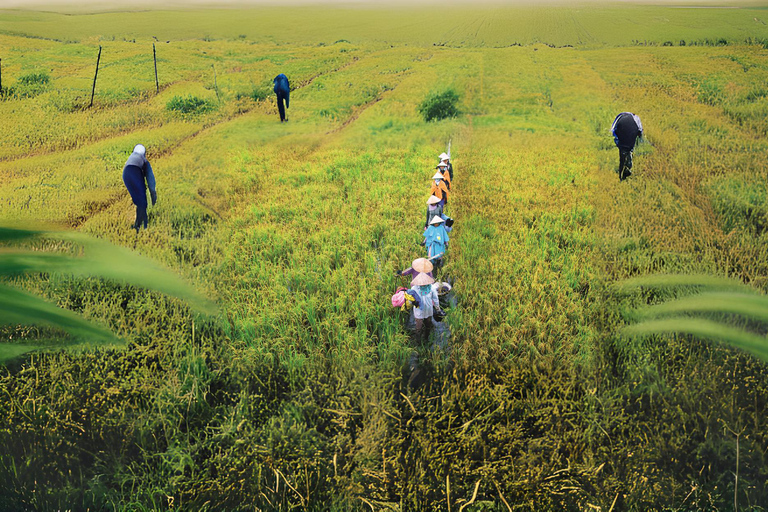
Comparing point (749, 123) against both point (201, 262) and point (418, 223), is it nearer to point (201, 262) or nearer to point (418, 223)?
point (418, 223)

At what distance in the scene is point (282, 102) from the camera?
10031mm

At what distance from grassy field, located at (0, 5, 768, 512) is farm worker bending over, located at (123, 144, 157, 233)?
199 mm

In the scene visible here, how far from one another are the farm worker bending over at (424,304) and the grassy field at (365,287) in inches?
9.6

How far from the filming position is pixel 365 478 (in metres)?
2.46

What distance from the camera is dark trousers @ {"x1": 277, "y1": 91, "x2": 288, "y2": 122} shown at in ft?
32.0

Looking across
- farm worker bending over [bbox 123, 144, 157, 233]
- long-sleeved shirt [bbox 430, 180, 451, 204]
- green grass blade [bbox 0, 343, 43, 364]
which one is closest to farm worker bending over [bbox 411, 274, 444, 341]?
long-sleeved shirt [bbox 430, 180, 451, 204]

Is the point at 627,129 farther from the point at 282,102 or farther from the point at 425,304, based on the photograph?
the point at 282,102

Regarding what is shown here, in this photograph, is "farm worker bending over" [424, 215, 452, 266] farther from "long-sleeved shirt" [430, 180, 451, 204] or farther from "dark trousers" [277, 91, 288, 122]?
"dark trousers" [277, 91, 288, 122]

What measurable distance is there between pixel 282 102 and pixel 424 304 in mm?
8190

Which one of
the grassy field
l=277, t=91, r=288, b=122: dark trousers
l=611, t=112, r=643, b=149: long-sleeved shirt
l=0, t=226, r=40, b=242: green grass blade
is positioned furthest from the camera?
l=277, t=91, r=288, b=122: dark trousers

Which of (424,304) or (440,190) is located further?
(440,190)

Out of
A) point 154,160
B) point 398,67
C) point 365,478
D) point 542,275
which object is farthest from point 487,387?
point 398,67

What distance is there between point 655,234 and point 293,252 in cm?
430

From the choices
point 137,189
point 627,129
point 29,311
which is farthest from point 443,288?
point 137,189
